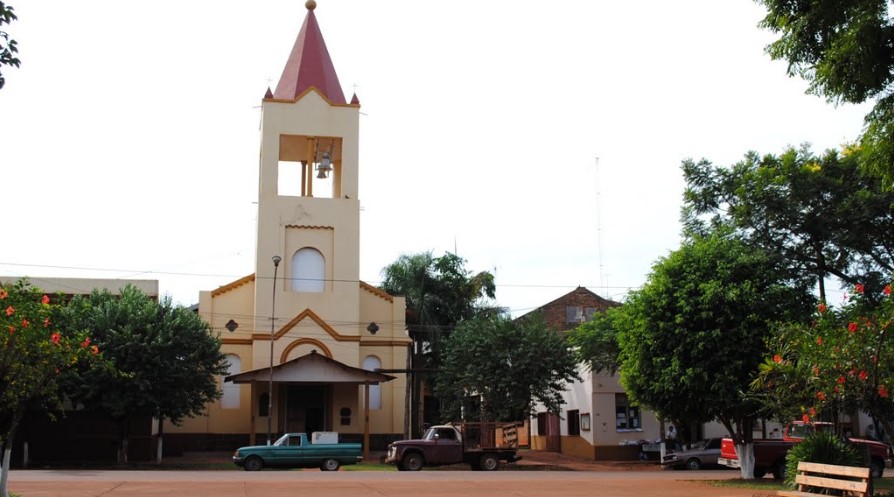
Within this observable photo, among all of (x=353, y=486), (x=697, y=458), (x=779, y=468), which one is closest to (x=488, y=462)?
(x=697, y=458)

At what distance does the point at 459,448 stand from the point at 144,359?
11.8 metres

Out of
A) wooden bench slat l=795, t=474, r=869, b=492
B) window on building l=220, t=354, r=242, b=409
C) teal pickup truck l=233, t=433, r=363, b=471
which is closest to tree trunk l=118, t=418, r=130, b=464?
teal pickup truck l=233, t=433, r=363, b=471

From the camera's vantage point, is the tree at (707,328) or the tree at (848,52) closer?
the tree at (848,52)

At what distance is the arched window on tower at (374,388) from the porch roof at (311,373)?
186 inches

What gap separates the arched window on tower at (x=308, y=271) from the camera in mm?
45094

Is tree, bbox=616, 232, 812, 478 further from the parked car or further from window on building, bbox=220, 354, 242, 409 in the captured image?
window on building, bbox=220, 354, 242, 409

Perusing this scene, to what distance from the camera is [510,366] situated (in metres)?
39.8

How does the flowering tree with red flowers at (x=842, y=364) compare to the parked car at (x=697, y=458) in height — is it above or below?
above

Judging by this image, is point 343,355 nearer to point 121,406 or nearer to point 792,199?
point 121,406

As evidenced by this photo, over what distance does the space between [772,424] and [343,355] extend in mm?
20132

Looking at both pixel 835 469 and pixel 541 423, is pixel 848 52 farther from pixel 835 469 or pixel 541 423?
pixel 541 423

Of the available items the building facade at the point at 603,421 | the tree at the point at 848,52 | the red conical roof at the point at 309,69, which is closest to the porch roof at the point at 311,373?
the building facade at the point at 603,421

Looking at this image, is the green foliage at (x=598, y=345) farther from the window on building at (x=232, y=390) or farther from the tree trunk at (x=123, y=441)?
the tree trunk at (x=123, y=441)

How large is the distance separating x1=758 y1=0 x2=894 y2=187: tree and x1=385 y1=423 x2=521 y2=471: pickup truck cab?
2200 centimetres
